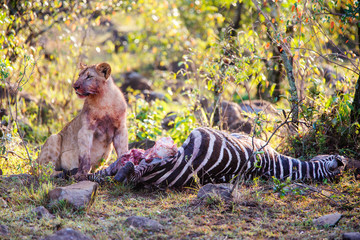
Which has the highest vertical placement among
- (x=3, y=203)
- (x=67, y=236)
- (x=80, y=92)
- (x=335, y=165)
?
(x=80, y=92)

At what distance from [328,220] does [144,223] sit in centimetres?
180

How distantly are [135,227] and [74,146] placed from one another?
8.46 feet

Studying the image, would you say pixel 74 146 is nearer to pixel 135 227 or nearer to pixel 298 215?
pixel 135 227

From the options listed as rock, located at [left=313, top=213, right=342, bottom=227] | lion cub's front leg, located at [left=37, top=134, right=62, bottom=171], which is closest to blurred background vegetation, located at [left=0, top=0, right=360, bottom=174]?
lion cub's front leg, located at [left=37, top=134, right=62, bottom=171]

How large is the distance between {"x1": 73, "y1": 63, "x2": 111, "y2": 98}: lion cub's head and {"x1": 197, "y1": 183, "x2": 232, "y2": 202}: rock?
2.09 m

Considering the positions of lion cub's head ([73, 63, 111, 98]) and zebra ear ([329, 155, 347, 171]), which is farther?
lion cub's head ([73, 63, 111, 98])

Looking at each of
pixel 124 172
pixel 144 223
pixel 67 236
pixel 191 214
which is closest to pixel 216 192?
pixel 191 214

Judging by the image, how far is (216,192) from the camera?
4.49m

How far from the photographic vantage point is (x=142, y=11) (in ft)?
35.0

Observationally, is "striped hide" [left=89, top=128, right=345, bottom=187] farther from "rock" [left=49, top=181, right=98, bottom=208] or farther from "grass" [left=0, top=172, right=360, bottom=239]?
"rock" [left=49, top=181, right=98, bottom=208]

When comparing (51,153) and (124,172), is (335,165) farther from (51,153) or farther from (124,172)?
(51,153)

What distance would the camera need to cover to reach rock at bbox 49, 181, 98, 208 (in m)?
4.17

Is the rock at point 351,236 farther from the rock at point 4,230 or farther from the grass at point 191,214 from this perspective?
the rock at point 4,230

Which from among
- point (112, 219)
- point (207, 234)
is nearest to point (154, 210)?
point (112, 219)
